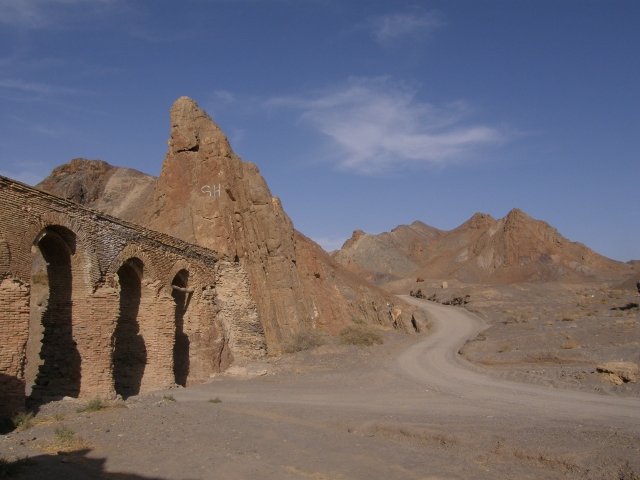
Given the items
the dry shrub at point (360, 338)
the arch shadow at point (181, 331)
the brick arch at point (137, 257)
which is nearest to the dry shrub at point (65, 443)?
the brick arch at point (137, 257)

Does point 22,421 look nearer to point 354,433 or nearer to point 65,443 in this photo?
point 65,443

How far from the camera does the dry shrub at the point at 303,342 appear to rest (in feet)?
85.4

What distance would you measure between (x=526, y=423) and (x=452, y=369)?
970cm

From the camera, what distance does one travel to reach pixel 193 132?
2853 cm

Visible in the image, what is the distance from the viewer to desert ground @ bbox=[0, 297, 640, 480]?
7.72m

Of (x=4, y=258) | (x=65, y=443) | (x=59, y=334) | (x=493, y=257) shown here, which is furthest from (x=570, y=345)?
(x=493, y=257)

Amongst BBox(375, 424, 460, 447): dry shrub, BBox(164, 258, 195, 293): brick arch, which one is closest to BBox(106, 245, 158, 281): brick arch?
BBox(164, 258, 195, 293): brick arch

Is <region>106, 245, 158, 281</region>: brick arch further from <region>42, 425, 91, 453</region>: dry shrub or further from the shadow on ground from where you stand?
the shadow on ground

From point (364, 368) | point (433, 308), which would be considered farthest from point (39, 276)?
point (433, 308)

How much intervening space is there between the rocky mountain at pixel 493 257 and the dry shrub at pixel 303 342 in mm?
65869

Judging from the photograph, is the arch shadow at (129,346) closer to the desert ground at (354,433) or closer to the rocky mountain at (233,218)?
the desert ground at (354,433)

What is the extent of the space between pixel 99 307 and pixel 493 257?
9338 centimetres

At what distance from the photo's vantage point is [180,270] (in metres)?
19.4

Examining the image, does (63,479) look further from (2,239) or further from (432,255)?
(432,255)
